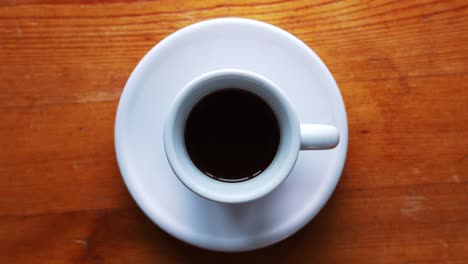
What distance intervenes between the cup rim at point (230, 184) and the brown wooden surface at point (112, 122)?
0.57ft

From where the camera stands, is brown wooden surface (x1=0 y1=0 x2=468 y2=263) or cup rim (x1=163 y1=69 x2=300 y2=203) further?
brown wooden surface (x1=0 y1=0 x2=468 y2=263)

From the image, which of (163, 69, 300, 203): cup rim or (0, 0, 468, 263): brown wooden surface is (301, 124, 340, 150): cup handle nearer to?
(163, 69, 300, 203): cup rim

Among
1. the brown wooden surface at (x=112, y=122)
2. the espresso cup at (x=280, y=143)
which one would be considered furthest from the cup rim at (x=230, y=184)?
the brown wooden surface at (x=112, y=122)

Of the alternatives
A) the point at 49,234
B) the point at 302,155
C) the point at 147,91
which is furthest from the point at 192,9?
the point at 49,234

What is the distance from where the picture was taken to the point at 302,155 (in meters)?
0.67

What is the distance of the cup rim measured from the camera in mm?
569

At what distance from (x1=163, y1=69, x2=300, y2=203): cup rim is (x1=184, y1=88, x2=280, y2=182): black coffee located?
0.03 meters

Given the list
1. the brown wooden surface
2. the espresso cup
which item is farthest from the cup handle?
the brown wooden surface

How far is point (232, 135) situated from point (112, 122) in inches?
7.4

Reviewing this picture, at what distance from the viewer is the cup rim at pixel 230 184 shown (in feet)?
1.87

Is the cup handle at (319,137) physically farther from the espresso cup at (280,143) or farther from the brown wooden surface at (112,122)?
the brown wooden surface at (112,122)

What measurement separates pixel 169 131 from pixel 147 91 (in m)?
0.11

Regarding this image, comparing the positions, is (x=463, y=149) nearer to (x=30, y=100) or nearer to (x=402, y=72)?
(x=402, y=72)

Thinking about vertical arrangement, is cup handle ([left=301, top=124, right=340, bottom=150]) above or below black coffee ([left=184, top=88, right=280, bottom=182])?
above
